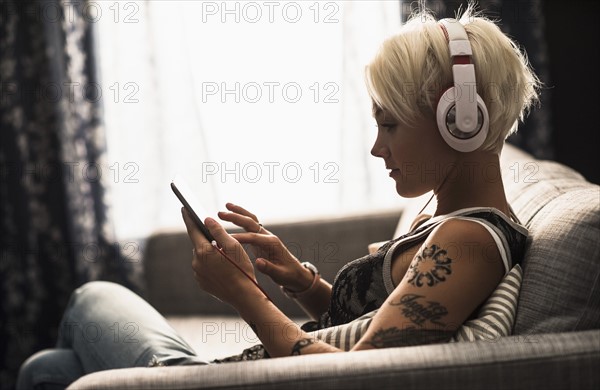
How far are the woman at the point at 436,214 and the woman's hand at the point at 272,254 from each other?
0.19 ft

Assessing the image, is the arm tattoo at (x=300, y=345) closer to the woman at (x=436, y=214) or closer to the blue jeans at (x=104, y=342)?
the woman at (x=436, y=214)

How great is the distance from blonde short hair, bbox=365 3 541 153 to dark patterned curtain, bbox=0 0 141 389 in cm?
177

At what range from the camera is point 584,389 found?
85cm

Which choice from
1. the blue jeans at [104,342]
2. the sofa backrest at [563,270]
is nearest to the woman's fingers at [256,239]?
the blue jeans at [104,342]

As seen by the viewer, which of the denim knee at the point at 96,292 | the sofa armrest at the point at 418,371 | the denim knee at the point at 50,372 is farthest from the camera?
the denim knee at the point at 96,292

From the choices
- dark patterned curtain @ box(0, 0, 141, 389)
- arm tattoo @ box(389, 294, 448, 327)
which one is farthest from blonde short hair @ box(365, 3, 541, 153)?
dark patterned curtain @ box(0, 0, 141, 389)

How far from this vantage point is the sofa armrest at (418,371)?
0.84m

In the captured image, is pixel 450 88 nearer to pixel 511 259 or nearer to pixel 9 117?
pixel 511 259

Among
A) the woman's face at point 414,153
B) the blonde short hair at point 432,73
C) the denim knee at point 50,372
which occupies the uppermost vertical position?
the blonde short hair at point 432,73

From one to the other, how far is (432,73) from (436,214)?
0.23 metres

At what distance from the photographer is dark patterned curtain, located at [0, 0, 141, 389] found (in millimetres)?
2580

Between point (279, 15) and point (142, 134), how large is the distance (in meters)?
0.64

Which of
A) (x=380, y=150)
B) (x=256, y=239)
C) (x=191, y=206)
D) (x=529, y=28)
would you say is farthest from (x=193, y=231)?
(x=529, y=28)

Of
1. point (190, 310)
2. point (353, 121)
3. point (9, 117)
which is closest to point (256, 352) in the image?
point (190, 310)
